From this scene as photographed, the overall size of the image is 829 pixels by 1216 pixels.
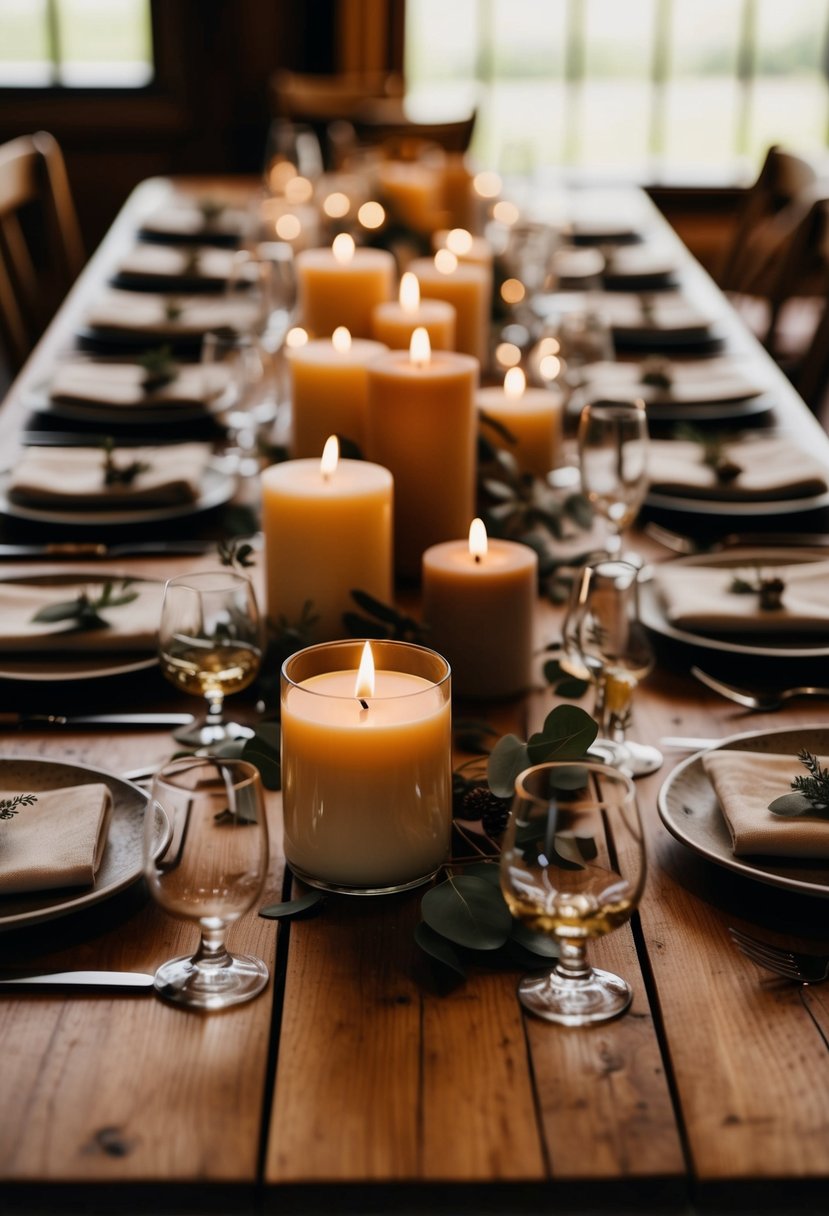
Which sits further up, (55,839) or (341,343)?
(341,343)

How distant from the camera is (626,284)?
2.69 meters

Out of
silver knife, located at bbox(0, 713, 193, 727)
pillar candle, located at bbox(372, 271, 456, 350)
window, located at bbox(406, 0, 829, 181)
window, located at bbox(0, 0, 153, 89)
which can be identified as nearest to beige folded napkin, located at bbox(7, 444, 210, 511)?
pillar candle, located at bbox(372, 271, 456, 350)

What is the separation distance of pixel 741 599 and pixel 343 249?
85cm

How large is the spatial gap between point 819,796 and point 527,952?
230mm

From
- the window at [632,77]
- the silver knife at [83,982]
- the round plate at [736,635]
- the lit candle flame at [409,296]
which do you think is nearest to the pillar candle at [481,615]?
the round plate at [736,635]

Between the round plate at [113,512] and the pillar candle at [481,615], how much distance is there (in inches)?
18.5

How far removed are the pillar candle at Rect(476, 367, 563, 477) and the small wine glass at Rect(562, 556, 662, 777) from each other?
55cm

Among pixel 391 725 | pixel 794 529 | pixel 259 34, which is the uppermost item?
pixel 259 34

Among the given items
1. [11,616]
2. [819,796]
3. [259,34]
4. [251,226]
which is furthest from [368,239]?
[259,34]

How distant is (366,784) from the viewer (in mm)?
860

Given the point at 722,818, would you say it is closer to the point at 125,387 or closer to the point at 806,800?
the point at 806,800

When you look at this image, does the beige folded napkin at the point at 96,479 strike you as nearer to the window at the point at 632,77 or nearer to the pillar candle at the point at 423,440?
the pillar candle at the point at 423,440

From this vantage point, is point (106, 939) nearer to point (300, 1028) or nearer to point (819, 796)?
point (300, 1028)

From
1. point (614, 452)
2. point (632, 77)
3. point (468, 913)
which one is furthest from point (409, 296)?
point (632, 77)
